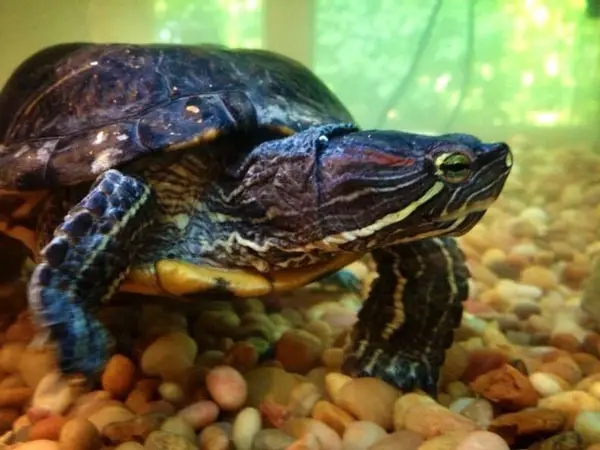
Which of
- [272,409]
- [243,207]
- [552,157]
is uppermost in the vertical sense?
[243,207]

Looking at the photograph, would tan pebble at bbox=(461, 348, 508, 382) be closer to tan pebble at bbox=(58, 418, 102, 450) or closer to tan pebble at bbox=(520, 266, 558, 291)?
tan pebble at bbox=(520, 266, 558, 291)

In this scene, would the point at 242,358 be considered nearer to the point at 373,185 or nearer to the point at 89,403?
the point at 89,403

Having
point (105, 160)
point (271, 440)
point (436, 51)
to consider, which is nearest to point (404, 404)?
point (271, 440)

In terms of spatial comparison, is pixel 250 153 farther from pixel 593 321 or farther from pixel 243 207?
pixel 593 321

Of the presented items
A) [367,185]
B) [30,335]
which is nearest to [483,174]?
[367,185]

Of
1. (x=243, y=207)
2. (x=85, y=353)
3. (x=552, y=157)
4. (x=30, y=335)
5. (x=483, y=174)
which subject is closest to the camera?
(x=85, y=353)

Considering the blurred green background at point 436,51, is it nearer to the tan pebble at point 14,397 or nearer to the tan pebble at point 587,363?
the tan pebble at point 14,397
